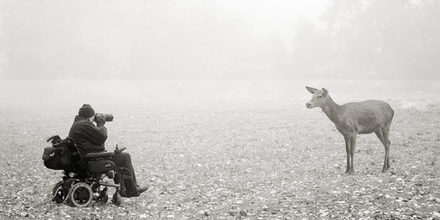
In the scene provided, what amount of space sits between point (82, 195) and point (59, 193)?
29.9 inches

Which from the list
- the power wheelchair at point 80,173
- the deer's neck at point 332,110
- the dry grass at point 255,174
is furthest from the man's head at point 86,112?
the deer's neck at point 332,110

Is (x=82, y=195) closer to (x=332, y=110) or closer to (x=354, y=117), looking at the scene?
(x=332, y=110)

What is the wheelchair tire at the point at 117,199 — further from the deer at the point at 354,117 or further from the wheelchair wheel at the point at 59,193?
the deer at the point at 354,117

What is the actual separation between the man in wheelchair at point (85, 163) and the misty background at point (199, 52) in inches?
2306

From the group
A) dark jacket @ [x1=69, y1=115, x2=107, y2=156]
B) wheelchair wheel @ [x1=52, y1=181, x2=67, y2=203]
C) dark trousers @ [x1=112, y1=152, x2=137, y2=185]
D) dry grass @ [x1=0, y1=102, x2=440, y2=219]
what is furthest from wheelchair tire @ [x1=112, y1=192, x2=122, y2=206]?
dark jacket @ [x1=69, y1=115, x2=107, y2=156]

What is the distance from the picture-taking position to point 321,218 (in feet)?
35.0

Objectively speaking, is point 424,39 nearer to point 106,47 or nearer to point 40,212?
point 106,47

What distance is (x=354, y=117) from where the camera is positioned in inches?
617

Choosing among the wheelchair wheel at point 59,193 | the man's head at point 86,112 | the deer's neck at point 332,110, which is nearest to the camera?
the wheelchair wheel at point 59,193

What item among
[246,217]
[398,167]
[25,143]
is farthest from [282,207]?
[25,143]

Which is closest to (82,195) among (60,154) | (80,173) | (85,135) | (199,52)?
(80,173)

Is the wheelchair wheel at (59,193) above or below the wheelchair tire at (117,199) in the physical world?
above

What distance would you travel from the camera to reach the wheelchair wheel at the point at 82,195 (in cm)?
1144

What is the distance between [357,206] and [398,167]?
557 centimetres
